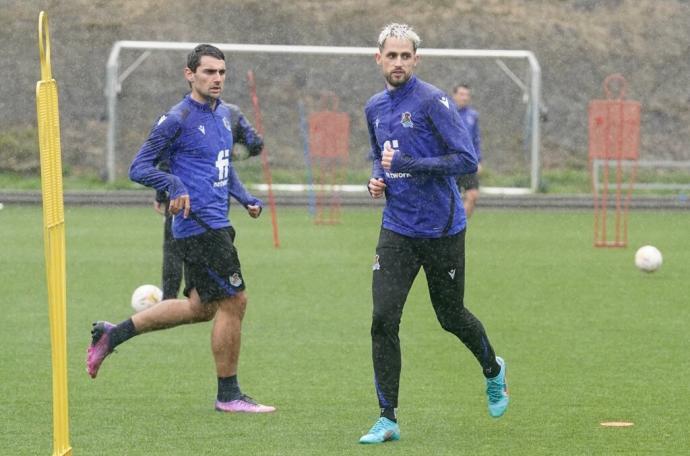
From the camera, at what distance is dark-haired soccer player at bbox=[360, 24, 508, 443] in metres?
7.62

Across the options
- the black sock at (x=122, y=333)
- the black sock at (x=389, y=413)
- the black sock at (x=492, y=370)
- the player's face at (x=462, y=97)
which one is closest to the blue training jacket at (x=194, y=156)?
the black sock at (x=122, y=333)

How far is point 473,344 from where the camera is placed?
8078 mm

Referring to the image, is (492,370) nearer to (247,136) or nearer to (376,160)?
(376,160)

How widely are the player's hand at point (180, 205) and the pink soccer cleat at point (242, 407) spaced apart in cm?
112

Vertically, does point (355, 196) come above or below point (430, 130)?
below

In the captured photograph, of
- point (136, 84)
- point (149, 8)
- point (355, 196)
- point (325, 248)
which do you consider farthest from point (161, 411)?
point (149, 8)

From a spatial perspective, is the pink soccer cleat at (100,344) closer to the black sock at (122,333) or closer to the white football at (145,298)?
the black sock at (122,333)

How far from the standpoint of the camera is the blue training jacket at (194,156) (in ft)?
27.9

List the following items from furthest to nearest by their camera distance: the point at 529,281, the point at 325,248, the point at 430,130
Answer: the point at 325,248, the point at 529,281, the point at 430,130

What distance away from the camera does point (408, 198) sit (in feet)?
25.6

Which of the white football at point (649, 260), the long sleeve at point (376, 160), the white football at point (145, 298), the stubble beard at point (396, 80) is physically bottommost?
the white football at point (649, 260)

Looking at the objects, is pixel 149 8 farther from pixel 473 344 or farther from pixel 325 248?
pixel 473 344

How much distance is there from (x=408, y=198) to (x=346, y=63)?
2984 centimetres

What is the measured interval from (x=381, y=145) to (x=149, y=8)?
110 feet
